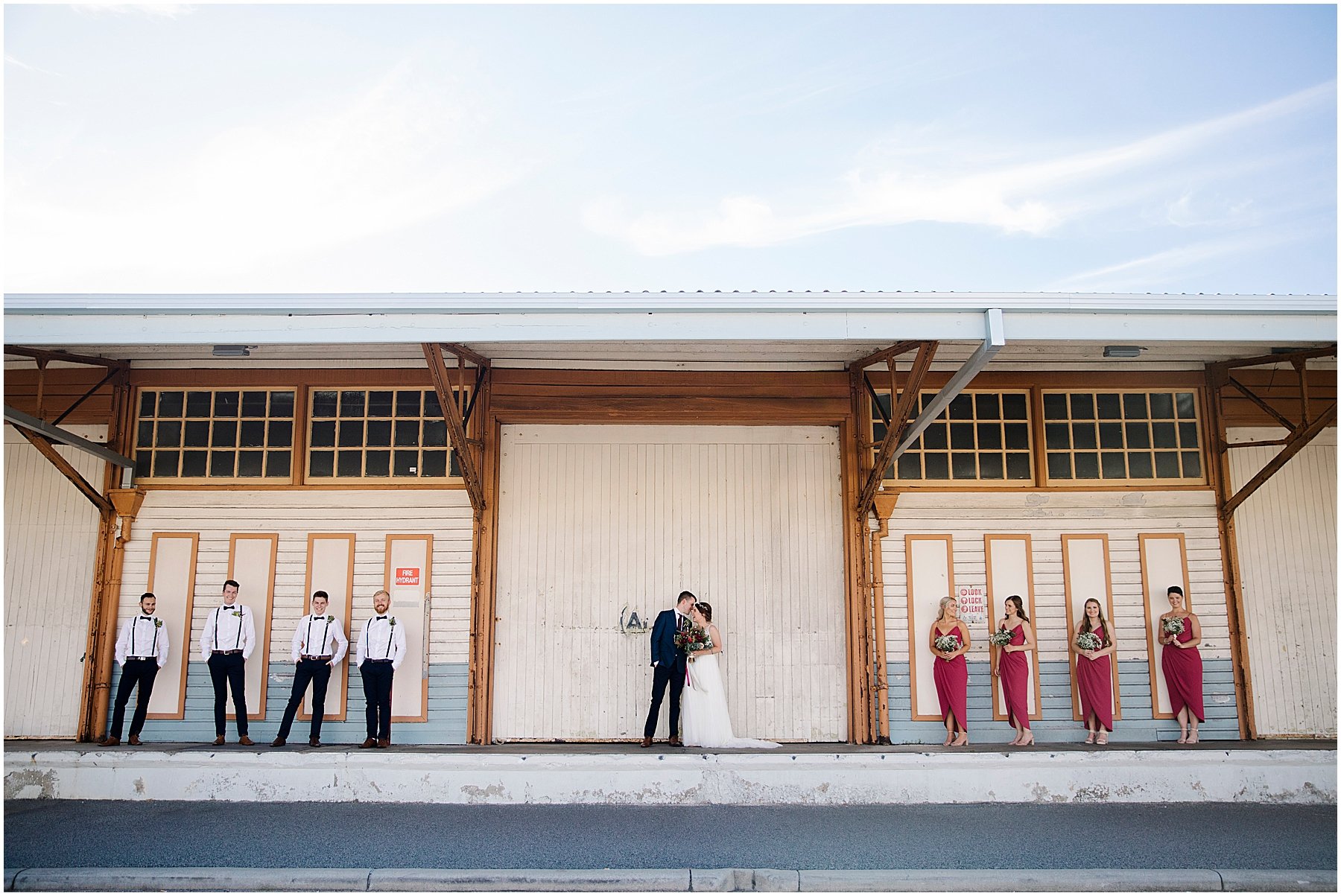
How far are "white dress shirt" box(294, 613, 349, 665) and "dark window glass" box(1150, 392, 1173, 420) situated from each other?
790 centimetres

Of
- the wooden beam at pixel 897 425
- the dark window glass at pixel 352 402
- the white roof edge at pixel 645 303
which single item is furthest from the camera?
the dark window glass at pixel 352 402

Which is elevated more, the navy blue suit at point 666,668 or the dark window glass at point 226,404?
the dark window glass at point 226,404

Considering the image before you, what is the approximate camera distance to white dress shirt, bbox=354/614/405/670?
26.9ft

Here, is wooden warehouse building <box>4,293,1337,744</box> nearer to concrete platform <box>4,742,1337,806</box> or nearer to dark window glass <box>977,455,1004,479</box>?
dark window glass <box>977,455,1004,479</box>

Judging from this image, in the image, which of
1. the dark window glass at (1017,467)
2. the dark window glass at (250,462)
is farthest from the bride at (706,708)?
the dark window glass at (250,462)

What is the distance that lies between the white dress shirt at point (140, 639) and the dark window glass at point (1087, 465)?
338 inches

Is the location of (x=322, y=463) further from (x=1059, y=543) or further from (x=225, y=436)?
(x=1059, y=543)

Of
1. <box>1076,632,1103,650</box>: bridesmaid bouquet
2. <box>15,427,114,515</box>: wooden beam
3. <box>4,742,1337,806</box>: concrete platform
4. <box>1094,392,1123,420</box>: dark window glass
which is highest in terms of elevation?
<box>1094,392,1123,420</box>: dark window glass

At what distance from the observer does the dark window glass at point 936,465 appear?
29.5 ft

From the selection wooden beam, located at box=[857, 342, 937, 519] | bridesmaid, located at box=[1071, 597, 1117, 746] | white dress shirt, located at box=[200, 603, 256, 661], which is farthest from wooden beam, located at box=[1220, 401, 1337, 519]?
white dress shirt, located at box=[200, 603, 256, 661]

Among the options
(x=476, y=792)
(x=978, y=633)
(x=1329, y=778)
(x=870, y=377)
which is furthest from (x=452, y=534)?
(x=1329, y=778)

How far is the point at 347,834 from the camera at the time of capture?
6.22m

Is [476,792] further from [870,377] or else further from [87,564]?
[870,377]

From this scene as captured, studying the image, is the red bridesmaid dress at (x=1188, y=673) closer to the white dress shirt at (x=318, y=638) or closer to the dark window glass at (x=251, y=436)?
the white dress shirt at (x=318, y=638)
